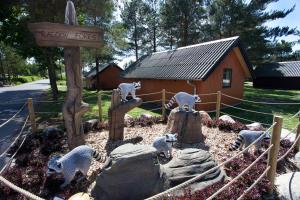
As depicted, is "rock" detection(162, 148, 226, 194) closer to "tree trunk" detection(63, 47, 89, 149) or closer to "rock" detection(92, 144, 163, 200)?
"rock" detection(92, 144, 163, 200)

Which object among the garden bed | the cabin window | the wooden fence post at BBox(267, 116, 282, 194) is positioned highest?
the cabin window

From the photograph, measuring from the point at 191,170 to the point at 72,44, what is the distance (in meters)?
3.60

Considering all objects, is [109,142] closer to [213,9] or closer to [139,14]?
[213,9]

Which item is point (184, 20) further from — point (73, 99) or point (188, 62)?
point (73, 99)

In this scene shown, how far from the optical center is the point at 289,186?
4.03m

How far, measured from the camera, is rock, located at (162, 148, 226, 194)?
4.03 m

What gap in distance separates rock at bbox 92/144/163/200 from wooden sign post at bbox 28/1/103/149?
2.34m

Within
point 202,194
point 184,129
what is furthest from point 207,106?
point 202,194

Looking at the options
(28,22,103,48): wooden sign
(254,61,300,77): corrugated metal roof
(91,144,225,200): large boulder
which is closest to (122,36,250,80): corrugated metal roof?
(28,22,103,48): wooden sign

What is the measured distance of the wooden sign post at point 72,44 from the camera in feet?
15.9

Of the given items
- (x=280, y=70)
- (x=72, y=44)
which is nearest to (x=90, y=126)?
(x=72, y=44)

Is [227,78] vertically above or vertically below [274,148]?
above

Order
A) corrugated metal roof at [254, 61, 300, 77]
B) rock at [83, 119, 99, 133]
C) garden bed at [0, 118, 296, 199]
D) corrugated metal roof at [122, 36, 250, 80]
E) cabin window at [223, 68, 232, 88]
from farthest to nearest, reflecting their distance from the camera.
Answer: corrugated metal roof at [254, 61, 300, 77], cabin window at [223, 68, 232, 88], corrugated metal roof at [122, 36, 250, 80], rock at [83, 119, 99, 133], garden bed at [0, 118, 296, 199]

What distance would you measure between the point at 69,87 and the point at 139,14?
27.0 m
